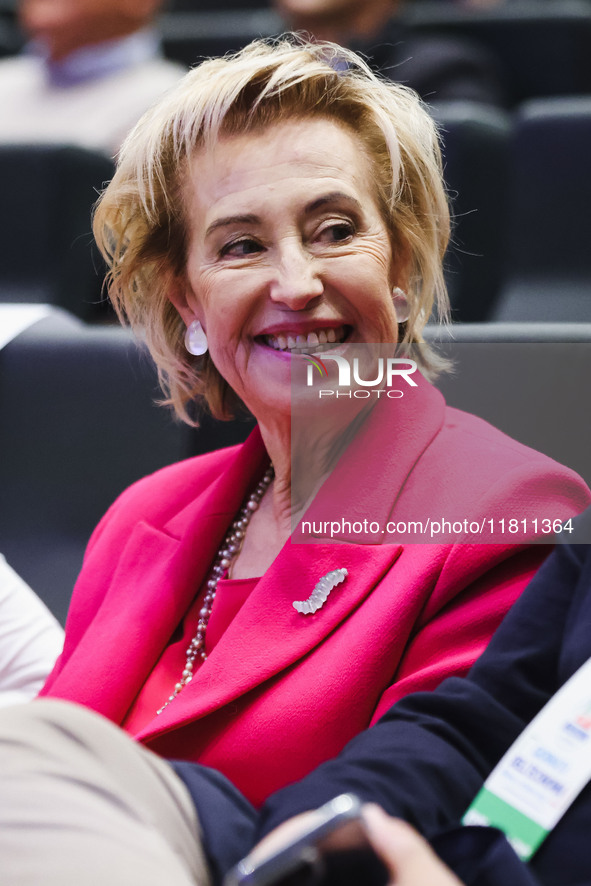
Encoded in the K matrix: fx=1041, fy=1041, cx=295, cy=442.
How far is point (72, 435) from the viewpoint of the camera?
5.56 feet

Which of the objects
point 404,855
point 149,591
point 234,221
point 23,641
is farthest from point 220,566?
point 404,855

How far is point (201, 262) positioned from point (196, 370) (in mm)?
222

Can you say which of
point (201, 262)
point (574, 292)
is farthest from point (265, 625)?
point (574, 292)

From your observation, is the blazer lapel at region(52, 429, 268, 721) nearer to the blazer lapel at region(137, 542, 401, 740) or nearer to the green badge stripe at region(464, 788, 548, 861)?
the blazer lapel at region(137, 542, 401, 740)

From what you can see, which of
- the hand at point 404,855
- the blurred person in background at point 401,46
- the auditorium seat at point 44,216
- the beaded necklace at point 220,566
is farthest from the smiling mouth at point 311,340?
the blurred person in background at point 401,46

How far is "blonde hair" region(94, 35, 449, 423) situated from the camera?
46.9 inches

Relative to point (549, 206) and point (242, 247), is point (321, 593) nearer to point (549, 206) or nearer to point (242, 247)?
point (242, 247)

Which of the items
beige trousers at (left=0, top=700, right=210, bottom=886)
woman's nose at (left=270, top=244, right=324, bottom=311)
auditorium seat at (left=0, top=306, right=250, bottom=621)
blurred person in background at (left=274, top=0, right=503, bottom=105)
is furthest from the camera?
blurred person in background at (left=274, top=0, right=503, bottom=105)

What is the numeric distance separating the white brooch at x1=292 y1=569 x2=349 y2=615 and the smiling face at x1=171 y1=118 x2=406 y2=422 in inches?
8.5

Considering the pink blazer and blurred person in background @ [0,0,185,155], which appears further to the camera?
blurred person in background @ [0,0,185,155]

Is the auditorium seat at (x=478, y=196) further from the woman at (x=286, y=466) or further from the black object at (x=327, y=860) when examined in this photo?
the black object at (x=327, y=860)

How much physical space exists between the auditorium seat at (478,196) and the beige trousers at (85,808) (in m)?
1.61

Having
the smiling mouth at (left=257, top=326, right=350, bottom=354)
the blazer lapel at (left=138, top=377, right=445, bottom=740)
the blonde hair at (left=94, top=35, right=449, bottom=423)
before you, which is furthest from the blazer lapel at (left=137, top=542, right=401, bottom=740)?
the blonde hair at (left=94, top=35, right=449, bottom=423)

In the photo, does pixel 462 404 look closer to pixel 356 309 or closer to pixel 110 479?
pixel 356 309
